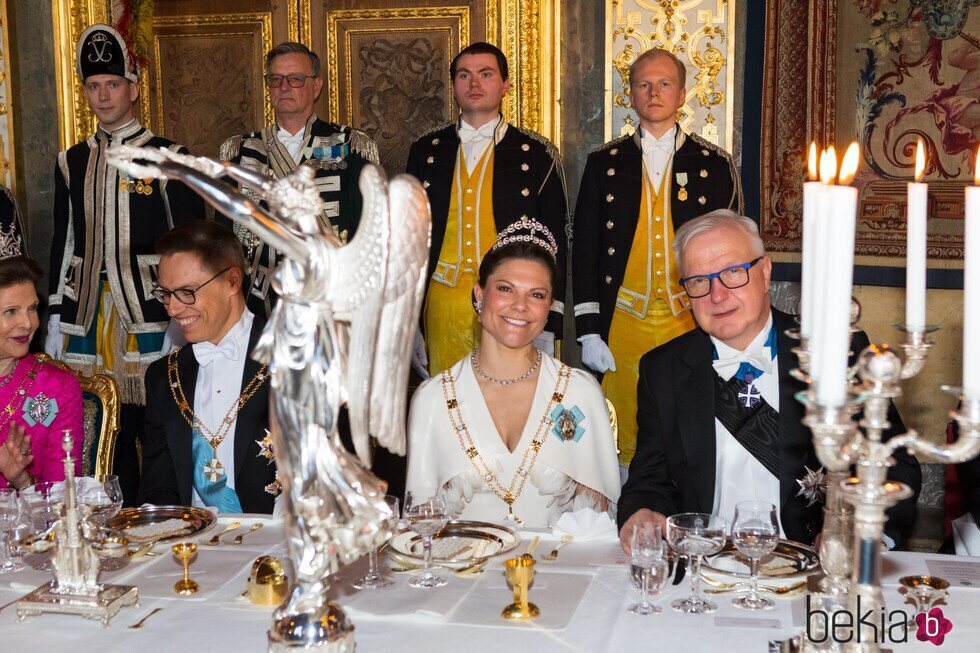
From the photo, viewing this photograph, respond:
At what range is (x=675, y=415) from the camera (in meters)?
2.82

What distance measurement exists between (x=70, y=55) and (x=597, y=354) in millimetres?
3134

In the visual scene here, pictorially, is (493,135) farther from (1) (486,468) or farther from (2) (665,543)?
(2) (665,543)

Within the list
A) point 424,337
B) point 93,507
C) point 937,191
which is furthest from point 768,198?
point 93,507

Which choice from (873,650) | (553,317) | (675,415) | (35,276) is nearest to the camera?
(873,650)

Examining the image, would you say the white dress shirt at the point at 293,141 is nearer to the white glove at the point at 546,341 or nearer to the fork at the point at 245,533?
the white glove at the point at 546,341

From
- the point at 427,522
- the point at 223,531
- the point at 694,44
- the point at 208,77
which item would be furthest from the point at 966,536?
the point at 208,77

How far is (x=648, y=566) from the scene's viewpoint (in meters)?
1.95

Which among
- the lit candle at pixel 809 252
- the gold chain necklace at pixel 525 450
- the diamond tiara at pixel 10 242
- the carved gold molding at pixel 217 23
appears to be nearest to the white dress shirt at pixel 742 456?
the gold chain necklace at pixel 525 450

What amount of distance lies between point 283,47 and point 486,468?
8.53ft

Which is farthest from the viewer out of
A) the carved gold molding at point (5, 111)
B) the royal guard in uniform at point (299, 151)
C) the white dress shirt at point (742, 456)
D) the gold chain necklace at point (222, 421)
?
the carved gold molding at point (5, 111)

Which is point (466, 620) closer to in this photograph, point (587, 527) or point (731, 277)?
point (587, 527)

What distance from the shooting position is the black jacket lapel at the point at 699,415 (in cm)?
274

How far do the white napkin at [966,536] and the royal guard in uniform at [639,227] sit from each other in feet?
6.04

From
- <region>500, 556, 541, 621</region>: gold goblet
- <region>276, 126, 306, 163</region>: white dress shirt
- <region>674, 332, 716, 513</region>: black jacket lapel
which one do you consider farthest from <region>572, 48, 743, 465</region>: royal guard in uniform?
<region>500, 556, 541, 621</region>: gold goblet
